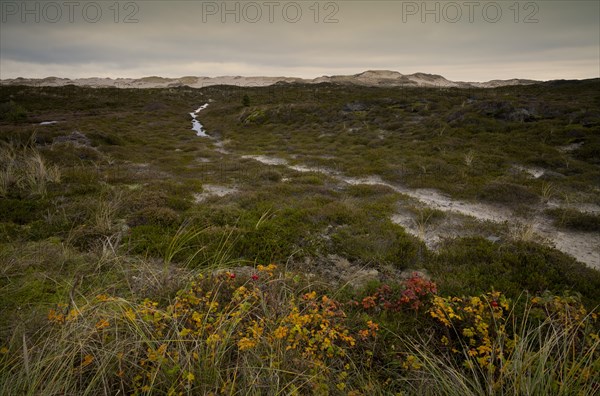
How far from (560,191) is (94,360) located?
46.2 feet

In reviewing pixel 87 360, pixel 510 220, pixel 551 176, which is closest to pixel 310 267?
pixel 87 360

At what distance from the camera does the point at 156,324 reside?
10.7ft

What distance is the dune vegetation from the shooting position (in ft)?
9.61

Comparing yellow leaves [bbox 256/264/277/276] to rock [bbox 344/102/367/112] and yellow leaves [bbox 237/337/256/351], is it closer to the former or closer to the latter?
yellow leaves [bbox 237/337/256/351]

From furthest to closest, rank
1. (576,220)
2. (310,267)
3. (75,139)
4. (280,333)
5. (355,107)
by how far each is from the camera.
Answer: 1. (355,107)
2. (75,139)
3. (576,220)
4. (310,267)
5. (280,333)

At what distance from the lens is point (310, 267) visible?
635 cm

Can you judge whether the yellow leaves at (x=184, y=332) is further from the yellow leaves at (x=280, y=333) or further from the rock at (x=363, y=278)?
the rock at (x=363, y=278)

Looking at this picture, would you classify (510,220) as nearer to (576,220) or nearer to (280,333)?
(576,220)

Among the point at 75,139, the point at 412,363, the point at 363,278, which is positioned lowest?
the point at 363,278

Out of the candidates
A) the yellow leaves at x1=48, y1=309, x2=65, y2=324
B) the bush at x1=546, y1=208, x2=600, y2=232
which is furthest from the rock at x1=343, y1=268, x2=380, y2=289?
the bush at x1=546, y1=208, x2=600, y2=232

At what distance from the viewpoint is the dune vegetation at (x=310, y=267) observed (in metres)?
2.93

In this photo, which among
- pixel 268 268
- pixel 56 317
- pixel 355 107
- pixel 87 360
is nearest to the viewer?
pixel 87 360

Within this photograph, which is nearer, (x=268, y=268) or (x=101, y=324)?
(x=101, y=324)

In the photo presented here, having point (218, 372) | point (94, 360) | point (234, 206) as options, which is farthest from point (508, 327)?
point (234, 206)
